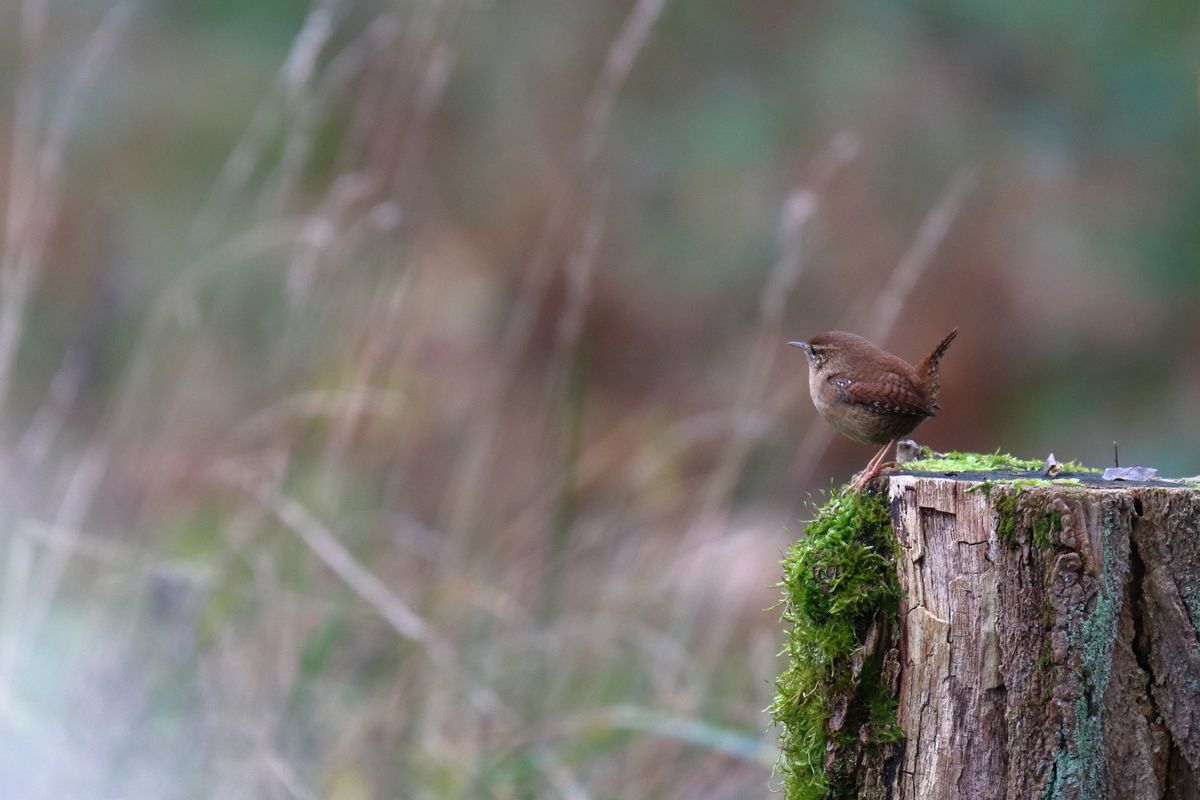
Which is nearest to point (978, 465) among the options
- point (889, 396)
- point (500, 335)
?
point (889, 396)

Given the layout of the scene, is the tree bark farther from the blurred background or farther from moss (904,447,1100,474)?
the blurred background

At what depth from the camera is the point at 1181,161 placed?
16.8 feet

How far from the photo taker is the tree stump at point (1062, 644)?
109 cm

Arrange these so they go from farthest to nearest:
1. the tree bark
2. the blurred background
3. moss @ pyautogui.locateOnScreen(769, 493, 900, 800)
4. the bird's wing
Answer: the blurred background → the bird's wing → moss @ pyautogui.locateOnScreen(769, 493, 900, 800) → the tree bark

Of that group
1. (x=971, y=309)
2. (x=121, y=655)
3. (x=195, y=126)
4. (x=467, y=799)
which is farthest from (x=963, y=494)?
(x=195, y=126)

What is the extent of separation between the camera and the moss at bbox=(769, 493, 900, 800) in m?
1.26

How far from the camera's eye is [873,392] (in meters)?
1.67

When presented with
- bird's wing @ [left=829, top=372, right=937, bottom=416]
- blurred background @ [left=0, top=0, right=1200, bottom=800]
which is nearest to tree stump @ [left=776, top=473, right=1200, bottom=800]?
bird's wing @ [left=829, top=372, right=937, bottom=416]

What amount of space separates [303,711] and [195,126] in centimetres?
383

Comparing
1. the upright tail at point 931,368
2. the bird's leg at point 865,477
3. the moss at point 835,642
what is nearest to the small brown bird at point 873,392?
the upright tail at point 931,368

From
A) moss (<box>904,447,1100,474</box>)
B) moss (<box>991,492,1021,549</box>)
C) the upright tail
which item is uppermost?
the upright tail

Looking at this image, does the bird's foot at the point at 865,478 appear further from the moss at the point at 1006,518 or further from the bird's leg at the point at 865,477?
the moss at the point at 1006,518

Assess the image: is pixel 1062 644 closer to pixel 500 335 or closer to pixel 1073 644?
pixel 1073 644

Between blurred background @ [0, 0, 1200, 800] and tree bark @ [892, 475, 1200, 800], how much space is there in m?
0.75
